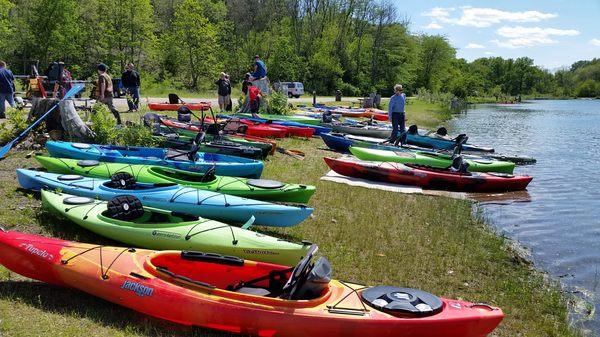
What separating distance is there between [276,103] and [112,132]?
9.27 meters

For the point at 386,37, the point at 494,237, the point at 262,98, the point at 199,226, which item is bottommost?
the point at 494,237

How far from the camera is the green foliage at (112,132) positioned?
10.8m

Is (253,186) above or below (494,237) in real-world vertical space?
above

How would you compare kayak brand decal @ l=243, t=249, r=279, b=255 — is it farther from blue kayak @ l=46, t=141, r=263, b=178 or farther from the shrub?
the shrub

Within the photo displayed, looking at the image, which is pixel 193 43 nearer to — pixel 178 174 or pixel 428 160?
pixel 428 160

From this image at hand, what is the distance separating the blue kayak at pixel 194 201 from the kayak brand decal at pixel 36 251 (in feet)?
7.32

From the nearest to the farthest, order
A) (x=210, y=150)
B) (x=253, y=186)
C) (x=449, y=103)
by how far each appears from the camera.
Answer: (x=253, y=186) → (x=210, y=150) → (x=449, y=103)

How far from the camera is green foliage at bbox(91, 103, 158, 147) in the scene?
426 inches

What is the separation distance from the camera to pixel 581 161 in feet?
58.4

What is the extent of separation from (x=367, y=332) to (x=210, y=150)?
7903 millimetres

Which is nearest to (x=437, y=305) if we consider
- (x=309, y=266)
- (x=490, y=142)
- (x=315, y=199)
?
(x=309, y=266)

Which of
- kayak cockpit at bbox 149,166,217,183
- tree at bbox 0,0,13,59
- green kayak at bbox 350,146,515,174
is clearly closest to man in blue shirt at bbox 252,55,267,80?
green kayak at bbox 350,146,515,174

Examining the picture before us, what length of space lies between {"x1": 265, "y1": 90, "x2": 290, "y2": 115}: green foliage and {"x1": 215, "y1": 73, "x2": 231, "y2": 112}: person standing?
1562 millimetres

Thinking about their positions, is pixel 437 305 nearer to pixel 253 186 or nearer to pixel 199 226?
pixel 199 226
